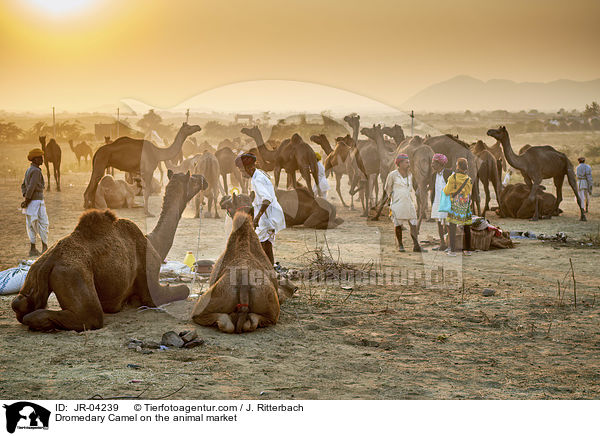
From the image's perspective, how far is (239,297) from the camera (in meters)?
6.42

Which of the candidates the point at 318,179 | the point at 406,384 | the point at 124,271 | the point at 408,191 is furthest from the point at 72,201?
the point at 406,384

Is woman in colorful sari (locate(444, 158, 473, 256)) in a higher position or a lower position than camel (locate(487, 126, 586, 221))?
lower

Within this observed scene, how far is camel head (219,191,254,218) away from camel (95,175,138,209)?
33.6ft

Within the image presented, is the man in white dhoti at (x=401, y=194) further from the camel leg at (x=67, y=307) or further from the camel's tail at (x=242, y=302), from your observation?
the camel leg at (x=67, y=307)

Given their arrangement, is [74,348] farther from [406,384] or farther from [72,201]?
[72,201]

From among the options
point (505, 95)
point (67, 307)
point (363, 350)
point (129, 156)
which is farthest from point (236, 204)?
point (505, 95)

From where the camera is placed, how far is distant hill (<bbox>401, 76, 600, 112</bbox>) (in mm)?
44500

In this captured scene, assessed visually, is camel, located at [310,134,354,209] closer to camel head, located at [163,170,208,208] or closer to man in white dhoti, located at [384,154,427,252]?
man in white dhoti, located at [384,154,427,252]

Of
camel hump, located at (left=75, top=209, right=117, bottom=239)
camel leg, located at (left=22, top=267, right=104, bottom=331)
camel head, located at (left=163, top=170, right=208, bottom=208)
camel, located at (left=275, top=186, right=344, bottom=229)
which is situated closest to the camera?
camel leg, located at (left=22, top=267, right=104, bottom=331)

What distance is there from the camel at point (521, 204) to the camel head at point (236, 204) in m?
10.2

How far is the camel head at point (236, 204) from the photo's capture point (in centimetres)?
773

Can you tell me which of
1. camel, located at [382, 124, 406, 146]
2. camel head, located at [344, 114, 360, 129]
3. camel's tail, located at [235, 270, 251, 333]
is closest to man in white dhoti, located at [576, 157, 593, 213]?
camel, located at [382, 124, 406, 146]

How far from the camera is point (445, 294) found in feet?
28.0

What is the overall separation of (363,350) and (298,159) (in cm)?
1110
